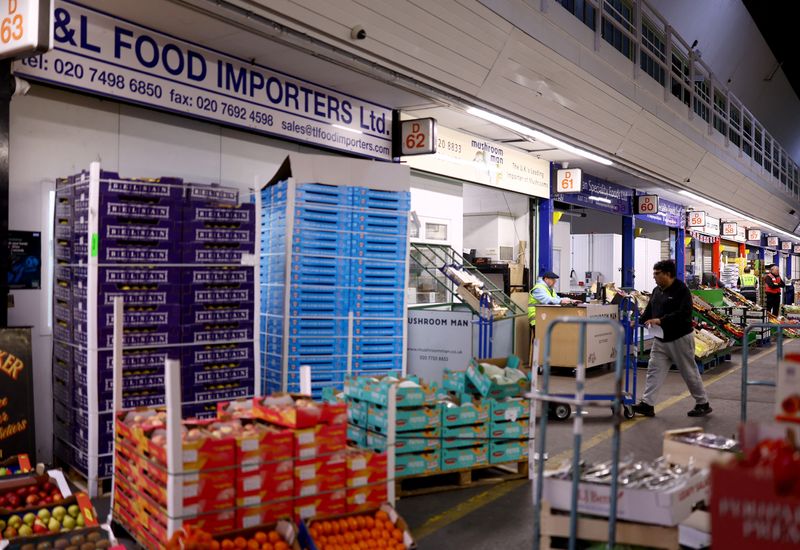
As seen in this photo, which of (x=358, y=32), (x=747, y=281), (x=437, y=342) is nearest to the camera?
(x=358, y=32)

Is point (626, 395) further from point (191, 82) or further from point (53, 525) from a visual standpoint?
point (53, 525)

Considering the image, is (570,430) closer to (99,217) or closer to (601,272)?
(99,217)

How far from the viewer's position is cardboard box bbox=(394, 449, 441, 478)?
5.35m

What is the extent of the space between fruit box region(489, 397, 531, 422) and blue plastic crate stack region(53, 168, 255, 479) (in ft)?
6.93

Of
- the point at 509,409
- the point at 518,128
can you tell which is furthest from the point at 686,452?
the point at 518,128

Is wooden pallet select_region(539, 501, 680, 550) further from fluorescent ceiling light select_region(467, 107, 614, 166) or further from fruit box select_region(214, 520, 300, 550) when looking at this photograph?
fluorescent ceiling light select_region(467, 107, 614, 166)

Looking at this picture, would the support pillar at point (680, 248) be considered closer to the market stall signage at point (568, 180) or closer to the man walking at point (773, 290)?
the man walking at point (773, 290)

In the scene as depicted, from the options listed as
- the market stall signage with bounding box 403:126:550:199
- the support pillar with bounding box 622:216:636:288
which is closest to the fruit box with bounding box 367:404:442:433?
the market stall signage with bounding box 403:126:550:199

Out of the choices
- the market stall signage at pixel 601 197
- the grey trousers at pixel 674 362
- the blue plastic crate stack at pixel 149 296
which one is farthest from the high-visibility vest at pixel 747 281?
the blue plastic crate stack at pixel 149 296

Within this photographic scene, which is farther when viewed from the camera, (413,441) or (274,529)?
(413,441)

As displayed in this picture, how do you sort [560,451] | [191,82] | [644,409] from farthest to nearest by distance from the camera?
1. [644,409]
2. [191,82]
3. [560,451]

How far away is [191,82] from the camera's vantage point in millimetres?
6910

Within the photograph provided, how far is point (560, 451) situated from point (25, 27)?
558 cm

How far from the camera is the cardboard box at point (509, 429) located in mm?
5750
